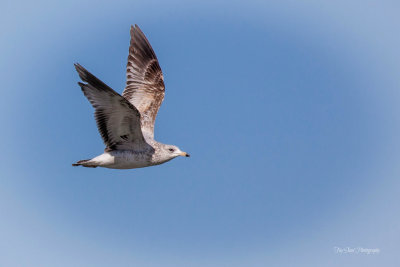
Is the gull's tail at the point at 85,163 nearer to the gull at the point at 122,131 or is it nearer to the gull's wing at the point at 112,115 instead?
the gull at the point at 122,131

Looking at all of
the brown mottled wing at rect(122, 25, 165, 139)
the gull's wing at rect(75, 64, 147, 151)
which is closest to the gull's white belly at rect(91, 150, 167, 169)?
the gull's wing at rect(75, 64, 147, 151)

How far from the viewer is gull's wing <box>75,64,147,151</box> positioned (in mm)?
13570

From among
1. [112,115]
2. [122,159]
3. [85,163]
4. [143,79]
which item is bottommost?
[85,163]

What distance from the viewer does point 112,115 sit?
14.3 meters

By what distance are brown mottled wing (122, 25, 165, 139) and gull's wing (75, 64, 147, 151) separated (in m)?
1.97

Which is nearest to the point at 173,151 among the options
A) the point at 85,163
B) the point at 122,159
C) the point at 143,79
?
the point at 122,159

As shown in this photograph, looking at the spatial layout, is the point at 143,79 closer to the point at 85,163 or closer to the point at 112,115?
the point at 112,115

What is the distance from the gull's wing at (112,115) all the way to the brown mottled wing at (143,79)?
1.97 metres

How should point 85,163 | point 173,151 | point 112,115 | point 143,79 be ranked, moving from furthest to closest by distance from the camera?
point 143,79, point 173,151, point 85,163, point 112,115

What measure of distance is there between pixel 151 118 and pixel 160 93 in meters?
1.54

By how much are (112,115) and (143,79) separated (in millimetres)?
4689

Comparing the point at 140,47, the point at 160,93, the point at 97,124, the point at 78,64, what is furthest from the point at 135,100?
the point at 78,64

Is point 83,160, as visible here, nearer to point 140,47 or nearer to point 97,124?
point 97,124

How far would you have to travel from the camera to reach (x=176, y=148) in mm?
15312
